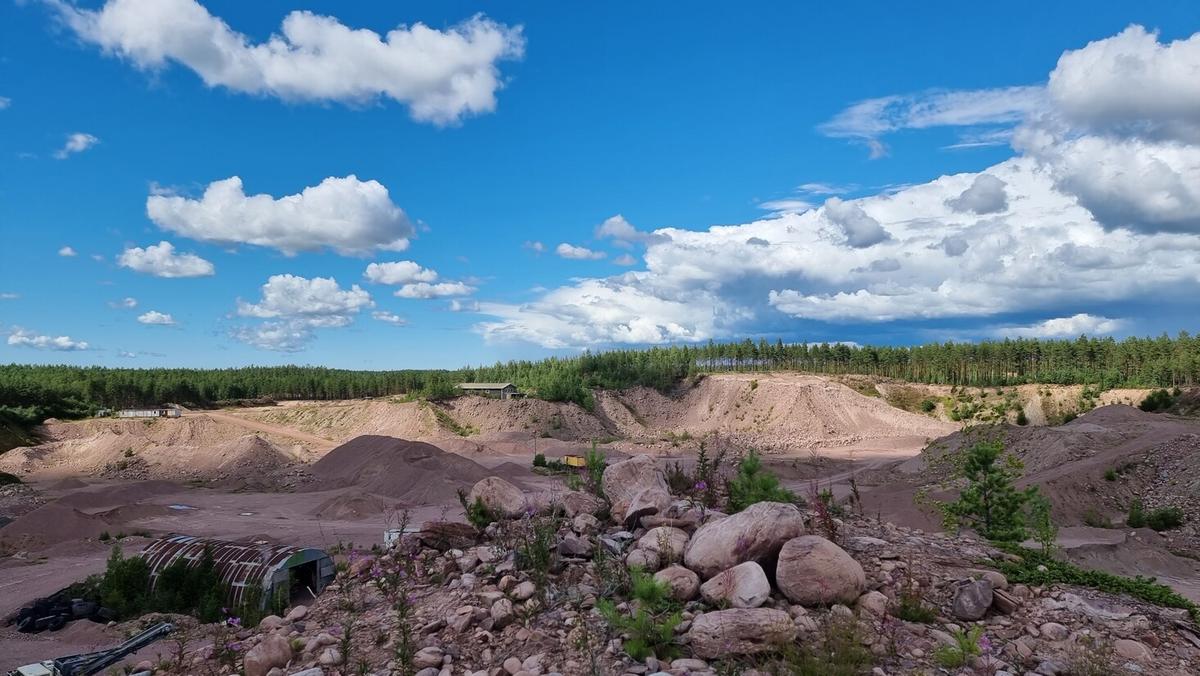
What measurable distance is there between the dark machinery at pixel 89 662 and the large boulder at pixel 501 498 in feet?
17.5

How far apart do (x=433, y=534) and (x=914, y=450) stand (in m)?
49.4

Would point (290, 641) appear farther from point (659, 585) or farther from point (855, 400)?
point (855, 400)

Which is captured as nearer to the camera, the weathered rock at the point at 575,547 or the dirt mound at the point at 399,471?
the weathered rock at the point at 575,547

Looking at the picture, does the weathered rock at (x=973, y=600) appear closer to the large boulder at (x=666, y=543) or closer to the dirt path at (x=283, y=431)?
the large boulder at (x=666, y=543)

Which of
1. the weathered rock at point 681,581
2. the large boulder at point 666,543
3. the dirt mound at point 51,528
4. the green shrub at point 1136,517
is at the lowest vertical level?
the dirt mound at point 51,528

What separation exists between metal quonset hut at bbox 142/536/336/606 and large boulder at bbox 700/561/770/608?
861cm

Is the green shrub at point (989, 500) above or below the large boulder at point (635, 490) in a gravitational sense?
below

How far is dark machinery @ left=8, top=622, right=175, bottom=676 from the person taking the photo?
322 inches

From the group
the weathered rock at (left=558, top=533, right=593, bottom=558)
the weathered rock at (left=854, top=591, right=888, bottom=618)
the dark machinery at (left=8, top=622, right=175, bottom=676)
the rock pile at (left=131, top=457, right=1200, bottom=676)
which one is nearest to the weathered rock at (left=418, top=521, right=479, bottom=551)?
the rock pile at (left=131, top=457, right=1200, bottom=676)

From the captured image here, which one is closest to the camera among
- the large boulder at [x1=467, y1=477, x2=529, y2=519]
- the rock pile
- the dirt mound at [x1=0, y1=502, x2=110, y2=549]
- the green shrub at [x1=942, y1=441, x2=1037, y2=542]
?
the rock pile

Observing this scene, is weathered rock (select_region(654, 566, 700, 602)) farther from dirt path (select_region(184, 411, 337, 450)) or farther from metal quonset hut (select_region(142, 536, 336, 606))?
dirt path (select_region(184, 411, 337, 450))

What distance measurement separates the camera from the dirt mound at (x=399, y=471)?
31.9 meters

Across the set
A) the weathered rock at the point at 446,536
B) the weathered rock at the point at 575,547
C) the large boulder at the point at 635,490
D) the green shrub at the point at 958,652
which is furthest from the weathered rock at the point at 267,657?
the green shrub at the point at 958,652

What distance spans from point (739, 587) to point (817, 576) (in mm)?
663
